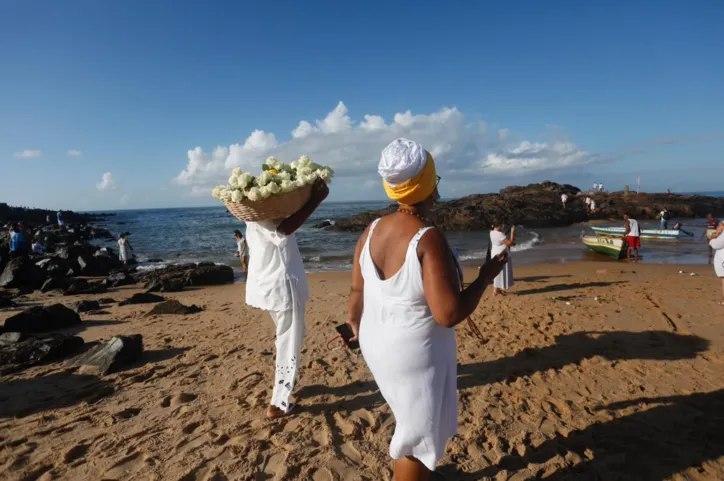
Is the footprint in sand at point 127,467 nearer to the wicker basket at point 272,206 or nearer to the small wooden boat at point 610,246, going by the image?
the wicker basket at point 272,206

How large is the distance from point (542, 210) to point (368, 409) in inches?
1395

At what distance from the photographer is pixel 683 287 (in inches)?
364

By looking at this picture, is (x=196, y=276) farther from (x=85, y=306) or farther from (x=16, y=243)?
(x=16, y=243)

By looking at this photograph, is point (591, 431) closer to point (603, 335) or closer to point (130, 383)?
point (603, 335)

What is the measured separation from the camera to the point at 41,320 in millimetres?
7055

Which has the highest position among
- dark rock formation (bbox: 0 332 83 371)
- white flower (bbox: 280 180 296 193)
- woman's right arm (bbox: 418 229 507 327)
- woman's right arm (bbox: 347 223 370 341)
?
white flower (bbox: 280 180 296 193)

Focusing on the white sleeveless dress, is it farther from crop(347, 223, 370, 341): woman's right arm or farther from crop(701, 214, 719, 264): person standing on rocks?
crop(701, 214, 719, 264): person standing on rocks

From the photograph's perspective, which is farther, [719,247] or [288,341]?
[719,247]

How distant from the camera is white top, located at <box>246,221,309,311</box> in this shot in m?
3.39

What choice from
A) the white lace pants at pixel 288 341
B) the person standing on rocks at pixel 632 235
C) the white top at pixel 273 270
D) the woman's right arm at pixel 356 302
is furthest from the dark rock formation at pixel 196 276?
the person standing on rocks at pixel 632 235

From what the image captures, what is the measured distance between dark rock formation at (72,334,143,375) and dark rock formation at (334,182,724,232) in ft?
94.0

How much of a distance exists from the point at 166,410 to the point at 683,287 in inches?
427

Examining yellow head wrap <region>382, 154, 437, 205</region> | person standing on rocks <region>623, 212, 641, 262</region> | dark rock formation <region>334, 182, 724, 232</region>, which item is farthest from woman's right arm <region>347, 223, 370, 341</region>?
dark rock formation <region>334, 182, 724, 232</region>

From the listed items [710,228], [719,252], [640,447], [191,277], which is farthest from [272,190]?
[710,228]
